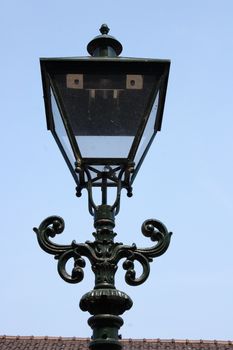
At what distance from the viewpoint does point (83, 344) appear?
23.0 m

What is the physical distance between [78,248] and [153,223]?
431 mm

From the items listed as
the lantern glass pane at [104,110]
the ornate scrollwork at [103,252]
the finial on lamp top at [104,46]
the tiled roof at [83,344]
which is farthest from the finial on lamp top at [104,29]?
the tiled roof at [83,344]

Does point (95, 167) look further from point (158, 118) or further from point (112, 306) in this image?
point (112, 306)

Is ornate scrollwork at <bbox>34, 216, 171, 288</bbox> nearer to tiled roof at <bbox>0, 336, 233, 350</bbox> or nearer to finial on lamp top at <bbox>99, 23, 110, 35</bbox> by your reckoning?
finial on lamp top at <bbox>99, 23, 110, 35</bbox>

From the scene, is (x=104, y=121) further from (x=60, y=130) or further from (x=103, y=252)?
(x=103, y=252)

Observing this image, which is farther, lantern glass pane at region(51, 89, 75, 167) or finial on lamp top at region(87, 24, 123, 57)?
finial on lamp top at region(87, 24, 123, 57)

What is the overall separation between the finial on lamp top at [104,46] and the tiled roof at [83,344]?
19000 millimetres

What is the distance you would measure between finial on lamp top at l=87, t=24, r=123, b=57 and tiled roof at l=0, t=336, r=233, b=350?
62.3ft

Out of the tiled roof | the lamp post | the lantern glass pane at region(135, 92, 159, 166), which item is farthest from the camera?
the tiled roof

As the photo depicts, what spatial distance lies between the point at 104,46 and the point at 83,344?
771 inches

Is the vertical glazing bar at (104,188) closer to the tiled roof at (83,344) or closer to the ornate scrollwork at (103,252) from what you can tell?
the ornate scrollwork at (103,252)

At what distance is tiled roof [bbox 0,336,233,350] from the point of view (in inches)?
889

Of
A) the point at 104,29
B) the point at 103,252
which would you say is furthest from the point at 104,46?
the point at 103,252

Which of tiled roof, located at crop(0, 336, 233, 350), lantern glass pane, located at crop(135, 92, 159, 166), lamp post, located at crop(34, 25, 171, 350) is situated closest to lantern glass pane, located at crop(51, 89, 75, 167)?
lamp post, located at crop(34, 25, 171, 350)
